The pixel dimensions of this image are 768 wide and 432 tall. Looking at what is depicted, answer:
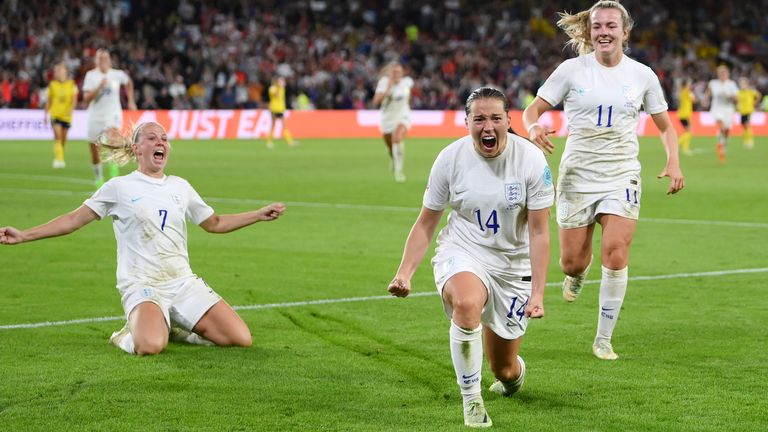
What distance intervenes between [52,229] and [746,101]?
35660 millimetres

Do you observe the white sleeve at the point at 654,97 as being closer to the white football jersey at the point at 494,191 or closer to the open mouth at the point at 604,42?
the open mouth at the point at 604,42

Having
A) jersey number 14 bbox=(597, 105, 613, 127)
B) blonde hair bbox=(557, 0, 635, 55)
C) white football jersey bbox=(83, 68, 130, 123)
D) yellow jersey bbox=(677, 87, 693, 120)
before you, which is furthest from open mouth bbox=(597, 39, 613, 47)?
yellow jersey bbox=(677, 87, 693, 120)

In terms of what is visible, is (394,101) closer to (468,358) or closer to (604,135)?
(604,135)

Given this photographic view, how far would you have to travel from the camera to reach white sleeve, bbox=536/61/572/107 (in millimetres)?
8602

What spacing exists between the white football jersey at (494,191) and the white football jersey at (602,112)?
6.69ft

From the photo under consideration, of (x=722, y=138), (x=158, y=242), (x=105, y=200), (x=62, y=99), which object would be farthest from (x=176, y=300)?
(x=722, y=138)

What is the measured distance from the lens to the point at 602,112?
8.52 metres

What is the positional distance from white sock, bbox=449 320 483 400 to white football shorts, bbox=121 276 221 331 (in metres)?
2.64

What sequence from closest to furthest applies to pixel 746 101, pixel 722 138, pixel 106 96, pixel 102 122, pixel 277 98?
pixel 106 96, pixel 102 122, pixel 722 138, pixel 277 98, pixel 746 101

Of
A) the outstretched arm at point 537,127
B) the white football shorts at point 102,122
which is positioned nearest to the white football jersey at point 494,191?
the outstretched arm at point 537,127

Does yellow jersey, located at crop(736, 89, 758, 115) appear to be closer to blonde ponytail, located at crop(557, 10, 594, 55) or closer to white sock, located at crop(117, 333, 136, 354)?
blonde ponytail, located at crop(557, 10, 594, 55)

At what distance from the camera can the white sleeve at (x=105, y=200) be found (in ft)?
27.1

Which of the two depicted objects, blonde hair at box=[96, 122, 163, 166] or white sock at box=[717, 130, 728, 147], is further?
white sock at box=[717, 130, 728, 147]

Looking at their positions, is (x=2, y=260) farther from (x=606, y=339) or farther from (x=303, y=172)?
(x=303, y=172)
